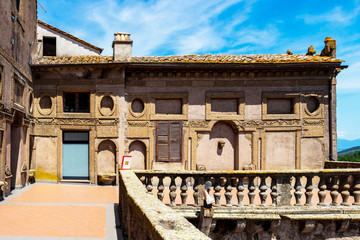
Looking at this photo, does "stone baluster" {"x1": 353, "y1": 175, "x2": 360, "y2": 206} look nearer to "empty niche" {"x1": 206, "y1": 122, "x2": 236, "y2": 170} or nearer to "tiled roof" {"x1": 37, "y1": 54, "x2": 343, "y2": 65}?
"empty niche" {"x1": 206, "y1": 122, "x2": 236, "y2": 170}

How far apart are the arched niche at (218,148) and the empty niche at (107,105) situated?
4638mm

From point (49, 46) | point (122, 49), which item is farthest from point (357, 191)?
point (49, 46)

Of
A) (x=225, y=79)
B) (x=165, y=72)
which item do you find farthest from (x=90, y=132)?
(x=225, y=79)

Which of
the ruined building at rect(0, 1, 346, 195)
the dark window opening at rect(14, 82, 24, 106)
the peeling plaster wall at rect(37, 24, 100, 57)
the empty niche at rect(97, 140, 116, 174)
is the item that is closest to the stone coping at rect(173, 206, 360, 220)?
the ruined building at rect(0, 1, 346, 195)

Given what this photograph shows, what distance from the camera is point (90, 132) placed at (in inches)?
511

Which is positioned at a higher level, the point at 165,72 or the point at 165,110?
the point at 165,72

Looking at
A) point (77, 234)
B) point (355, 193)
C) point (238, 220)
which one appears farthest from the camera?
point (355, 193)

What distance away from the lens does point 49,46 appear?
1466cm

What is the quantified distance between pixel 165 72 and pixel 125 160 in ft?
18.6

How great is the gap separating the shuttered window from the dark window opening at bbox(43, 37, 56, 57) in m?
7.24

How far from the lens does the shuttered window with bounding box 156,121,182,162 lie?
13.2 m

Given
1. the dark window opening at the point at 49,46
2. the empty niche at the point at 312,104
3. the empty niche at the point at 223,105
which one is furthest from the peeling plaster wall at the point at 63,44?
the empty niche at the point at 312,104

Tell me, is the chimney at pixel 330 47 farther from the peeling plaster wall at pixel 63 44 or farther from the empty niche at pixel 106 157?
the peeling plaster wall at pixel 63 44

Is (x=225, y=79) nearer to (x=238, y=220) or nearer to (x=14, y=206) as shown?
(x=238, y=220)
